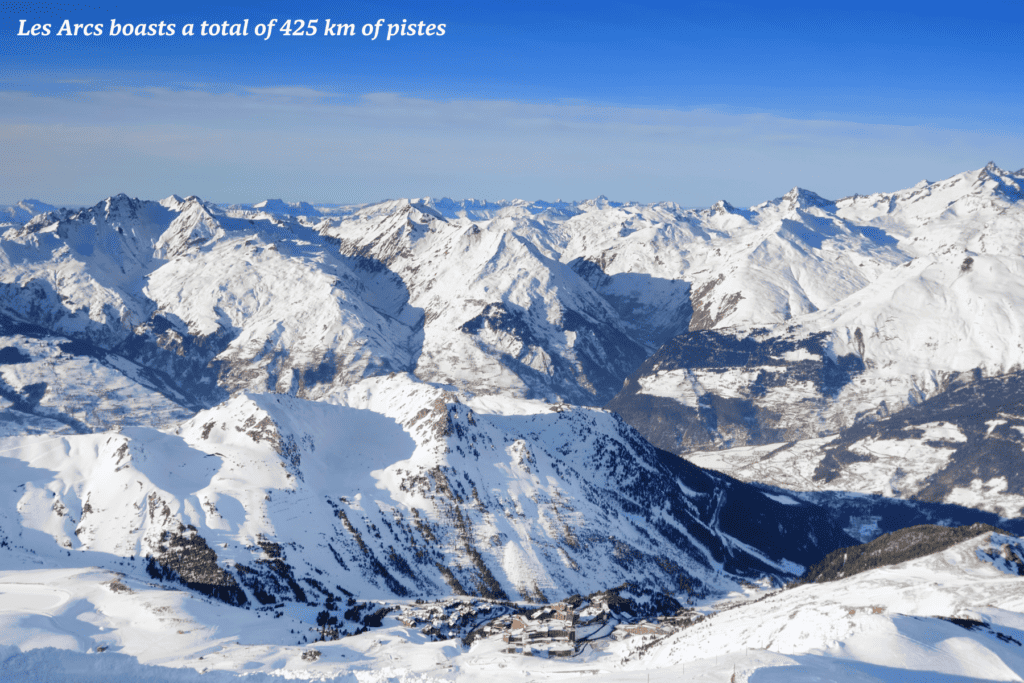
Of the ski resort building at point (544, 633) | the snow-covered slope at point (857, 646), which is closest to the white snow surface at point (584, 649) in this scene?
the snow-covered slope at point (857, 646)

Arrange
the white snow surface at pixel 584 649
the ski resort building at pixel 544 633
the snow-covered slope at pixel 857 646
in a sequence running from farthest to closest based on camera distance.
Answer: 1. the ski resort building at pixel 544 633
2. the white snow surface at pixel 584 649
3. the snow-covered slope at pixel 857 646

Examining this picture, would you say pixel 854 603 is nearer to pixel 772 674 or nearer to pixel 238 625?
pixel 772 674

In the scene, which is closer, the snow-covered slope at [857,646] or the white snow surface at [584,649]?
the snow-covered slope at [857,646]

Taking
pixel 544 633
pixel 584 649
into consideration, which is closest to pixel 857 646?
pixel 584 649

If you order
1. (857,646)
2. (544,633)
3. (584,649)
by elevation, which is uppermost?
(857,646)

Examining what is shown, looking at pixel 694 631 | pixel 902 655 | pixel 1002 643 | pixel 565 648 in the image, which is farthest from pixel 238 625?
pixel 1002 643

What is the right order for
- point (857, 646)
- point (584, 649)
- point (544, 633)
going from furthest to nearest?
point (544, 633), point (584, 649), point (857, 646)

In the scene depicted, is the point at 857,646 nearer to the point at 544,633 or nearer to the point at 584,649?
the point at 584,649

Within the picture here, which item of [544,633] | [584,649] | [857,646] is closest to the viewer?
[857,646]

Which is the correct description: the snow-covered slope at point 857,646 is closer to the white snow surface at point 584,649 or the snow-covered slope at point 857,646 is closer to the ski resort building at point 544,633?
the white snow surface at point 584,649

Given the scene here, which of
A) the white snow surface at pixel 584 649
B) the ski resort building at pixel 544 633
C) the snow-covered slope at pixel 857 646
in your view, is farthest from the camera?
the ski resort building at pixel 544 633

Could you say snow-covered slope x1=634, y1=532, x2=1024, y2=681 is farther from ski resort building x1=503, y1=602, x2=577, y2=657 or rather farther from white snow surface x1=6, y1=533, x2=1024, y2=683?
ski resort building x1=503, y1=602, x2=577, y2=657

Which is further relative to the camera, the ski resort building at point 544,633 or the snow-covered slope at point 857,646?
the ski resort building at point 544,633
